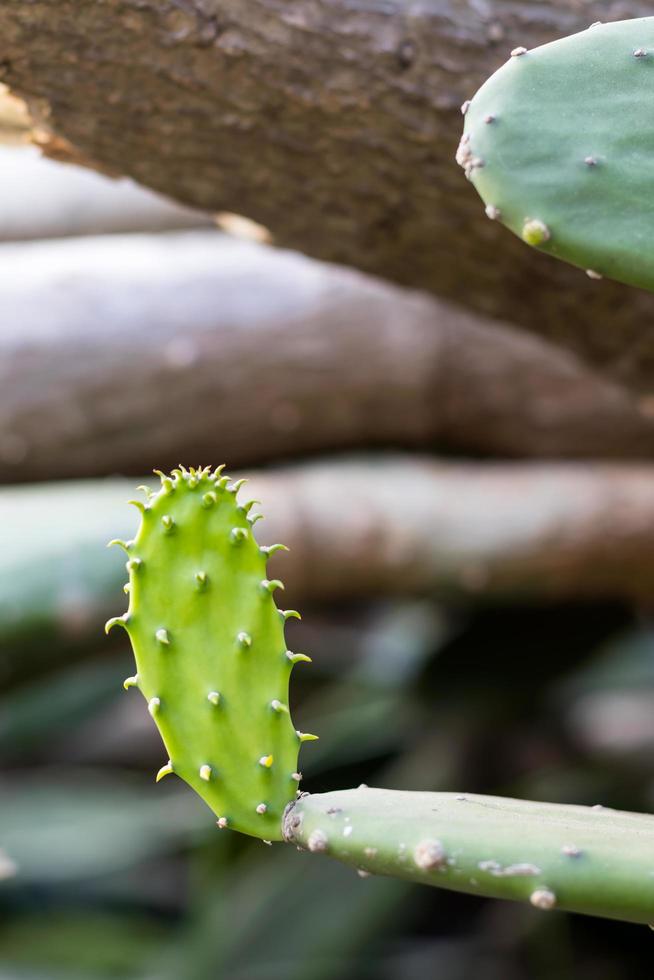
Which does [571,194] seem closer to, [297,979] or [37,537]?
[37,537]

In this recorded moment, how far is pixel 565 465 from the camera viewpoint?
5.43ft

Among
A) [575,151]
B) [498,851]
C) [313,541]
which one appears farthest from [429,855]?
[313,541]

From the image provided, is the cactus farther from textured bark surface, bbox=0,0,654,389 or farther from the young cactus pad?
textured bark surface, bbox=0,0,654,389

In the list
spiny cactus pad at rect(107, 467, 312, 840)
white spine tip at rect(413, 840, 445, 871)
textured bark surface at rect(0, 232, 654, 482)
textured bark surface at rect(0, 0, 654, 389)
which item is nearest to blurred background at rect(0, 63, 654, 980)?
textured bark surface at rect(0, 232, 654, 482)

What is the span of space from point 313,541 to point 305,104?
2.48 feet

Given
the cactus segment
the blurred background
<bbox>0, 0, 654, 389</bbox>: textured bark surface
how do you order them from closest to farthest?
the cactus segment < <bbox>0, 0, 654, 389</bbox>: textured bark surface < the blurred background

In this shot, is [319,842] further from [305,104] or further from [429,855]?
[305,104]

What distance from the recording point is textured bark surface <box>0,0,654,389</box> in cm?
80

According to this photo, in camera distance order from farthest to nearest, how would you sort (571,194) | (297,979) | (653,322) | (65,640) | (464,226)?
(297,979), (65,640), (653,322), (464,226), (571,194)

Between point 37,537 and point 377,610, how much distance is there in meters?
1.07

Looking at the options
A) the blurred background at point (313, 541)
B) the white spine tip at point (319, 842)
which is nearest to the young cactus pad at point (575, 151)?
the white spine tip at point (319, 842)

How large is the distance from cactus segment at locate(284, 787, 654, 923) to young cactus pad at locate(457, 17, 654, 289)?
28cm

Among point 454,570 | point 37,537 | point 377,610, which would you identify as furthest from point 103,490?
point 377,610

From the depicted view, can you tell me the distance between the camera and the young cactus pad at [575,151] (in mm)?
540
